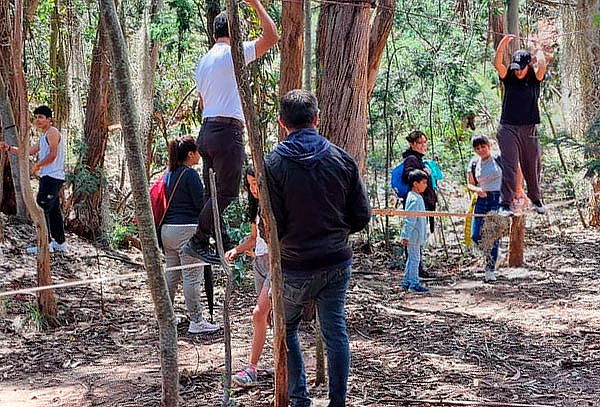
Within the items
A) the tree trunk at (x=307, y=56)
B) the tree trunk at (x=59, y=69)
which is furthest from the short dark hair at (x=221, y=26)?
the tree trunk at (x=59, y=69)

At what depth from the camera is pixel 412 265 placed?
317 inches

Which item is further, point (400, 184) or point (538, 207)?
point (400, 184)

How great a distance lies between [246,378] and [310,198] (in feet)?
4.54

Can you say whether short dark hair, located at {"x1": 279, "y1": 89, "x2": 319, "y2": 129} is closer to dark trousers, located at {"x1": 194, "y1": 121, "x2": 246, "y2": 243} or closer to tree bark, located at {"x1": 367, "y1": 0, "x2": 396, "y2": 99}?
dark trousers, located at {"x1": 194, "y1": 121, "x2": 246, "y2": 243}

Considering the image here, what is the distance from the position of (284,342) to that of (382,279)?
5.54 meters

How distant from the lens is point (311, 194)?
3.64 m

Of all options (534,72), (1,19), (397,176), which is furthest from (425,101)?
(1,19)

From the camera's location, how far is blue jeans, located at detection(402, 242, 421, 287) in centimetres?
802

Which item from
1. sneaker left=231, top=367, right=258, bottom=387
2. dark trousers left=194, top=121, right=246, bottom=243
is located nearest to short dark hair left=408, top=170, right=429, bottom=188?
dark trousers left=194, top=121, right=246, bottom=243

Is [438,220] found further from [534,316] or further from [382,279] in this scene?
[534,316]

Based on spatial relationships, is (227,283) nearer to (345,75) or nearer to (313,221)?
(313,221)

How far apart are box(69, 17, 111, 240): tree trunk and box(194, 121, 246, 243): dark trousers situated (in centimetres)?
510

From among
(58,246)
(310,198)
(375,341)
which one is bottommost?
(375,341)

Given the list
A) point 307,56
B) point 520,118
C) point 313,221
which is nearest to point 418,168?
point 520,118
